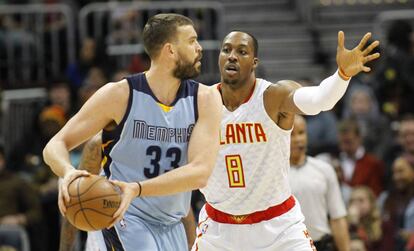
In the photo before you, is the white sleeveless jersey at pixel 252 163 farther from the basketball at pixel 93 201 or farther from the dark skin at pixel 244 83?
the basketball at pixel 93 201

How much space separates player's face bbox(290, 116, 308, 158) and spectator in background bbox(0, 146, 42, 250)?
13.2 ft

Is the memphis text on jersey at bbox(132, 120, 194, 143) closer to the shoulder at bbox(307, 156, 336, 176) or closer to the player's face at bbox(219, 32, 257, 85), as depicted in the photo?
the player's face at bbox(219, 32, 257, 85)

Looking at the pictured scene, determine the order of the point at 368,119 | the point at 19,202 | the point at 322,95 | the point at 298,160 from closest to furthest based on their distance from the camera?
the point at 322,95 < the point at 298,160 < the point at 19,202 < the point at 368,119

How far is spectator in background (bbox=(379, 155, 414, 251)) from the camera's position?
11672 millimetres

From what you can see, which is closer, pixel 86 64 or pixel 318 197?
pixel 318 197

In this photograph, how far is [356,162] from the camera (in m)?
12.9

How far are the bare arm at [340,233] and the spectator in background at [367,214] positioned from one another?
7.82 ft

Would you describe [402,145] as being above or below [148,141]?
below

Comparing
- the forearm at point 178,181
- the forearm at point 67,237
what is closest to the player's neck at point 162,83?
the forearm at point 178,181

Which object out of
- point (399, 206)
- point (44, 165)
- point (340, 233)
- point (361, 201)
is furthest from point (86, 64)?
point (340, 233)

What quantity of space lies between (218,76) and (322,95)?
8.45 metres

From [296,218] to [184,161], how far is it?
57.3 inches

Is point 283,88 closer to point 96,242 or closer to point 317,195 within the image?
point 96,242

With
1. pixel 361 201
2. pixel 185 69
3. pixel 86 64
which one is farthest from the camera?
pixel 86 64
